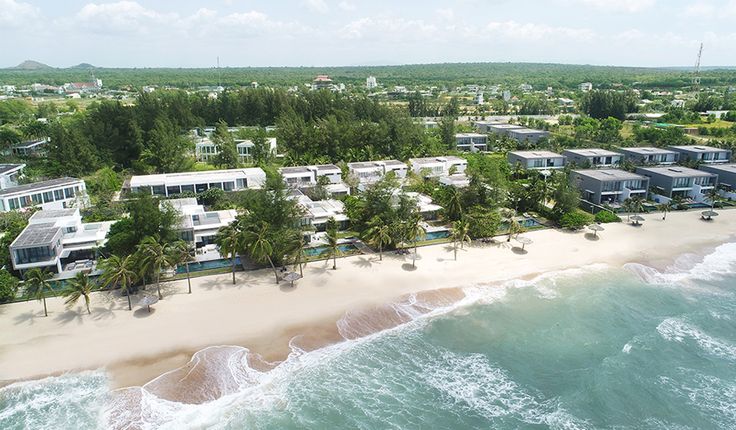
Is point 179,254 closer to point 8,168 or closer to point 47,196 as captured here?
point 47,196

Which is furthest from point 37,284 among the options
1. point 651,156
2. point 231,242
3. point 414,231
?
→ point 651,156

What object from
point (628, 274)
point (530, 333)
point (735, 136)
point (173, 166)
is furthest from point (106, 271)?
point (735, 136)

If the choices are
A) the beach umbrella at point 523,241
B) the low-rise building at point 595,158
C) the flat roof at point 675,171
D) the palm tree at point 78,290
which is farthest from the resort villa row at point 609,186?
the palm tree at point 78,290

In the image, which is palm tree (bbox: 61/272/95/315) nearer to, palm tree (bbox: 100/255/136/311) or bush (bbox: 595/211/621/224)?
palm tree (bbox: 100/255/136/311)

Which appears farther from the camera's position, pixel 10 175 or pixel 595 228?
pixel 10 175

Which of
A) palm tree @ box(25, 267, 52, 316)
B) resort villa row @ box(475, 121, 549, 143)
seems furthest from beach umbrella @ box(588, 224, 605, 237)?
palm tree @ box(25, 267, 52, 316)
